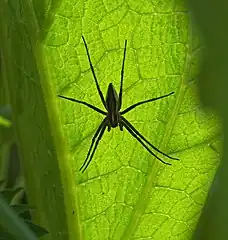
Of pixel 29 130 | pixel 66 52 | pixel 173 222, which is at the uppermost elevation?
pixel 66 52

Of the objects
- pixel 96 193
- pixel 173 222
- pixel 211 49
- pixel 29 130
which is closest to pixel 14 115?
pixel 29 130

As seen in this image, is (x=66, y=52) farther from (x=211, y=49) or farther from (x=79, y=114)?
(x=211, y=49)

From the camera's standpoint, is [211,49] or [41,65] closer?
[211,49]

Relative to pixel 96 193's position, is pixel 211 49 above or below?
above

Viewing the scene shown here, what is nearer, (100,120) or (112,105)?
(100,120)

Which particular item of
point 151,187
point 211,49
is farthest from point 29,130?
point 211,49

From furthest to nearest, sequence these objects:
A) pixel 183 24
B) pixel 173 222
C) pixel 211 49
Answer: pixel 173 222 < pixel 183 24 < pixel 211 49

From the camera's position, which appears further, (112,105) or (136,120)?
(112,105)

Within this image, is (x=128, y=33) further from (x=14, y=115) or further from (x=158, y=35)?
(x=14, y=115)

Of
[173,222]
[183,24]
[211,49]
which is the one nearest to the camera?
[211,49]
